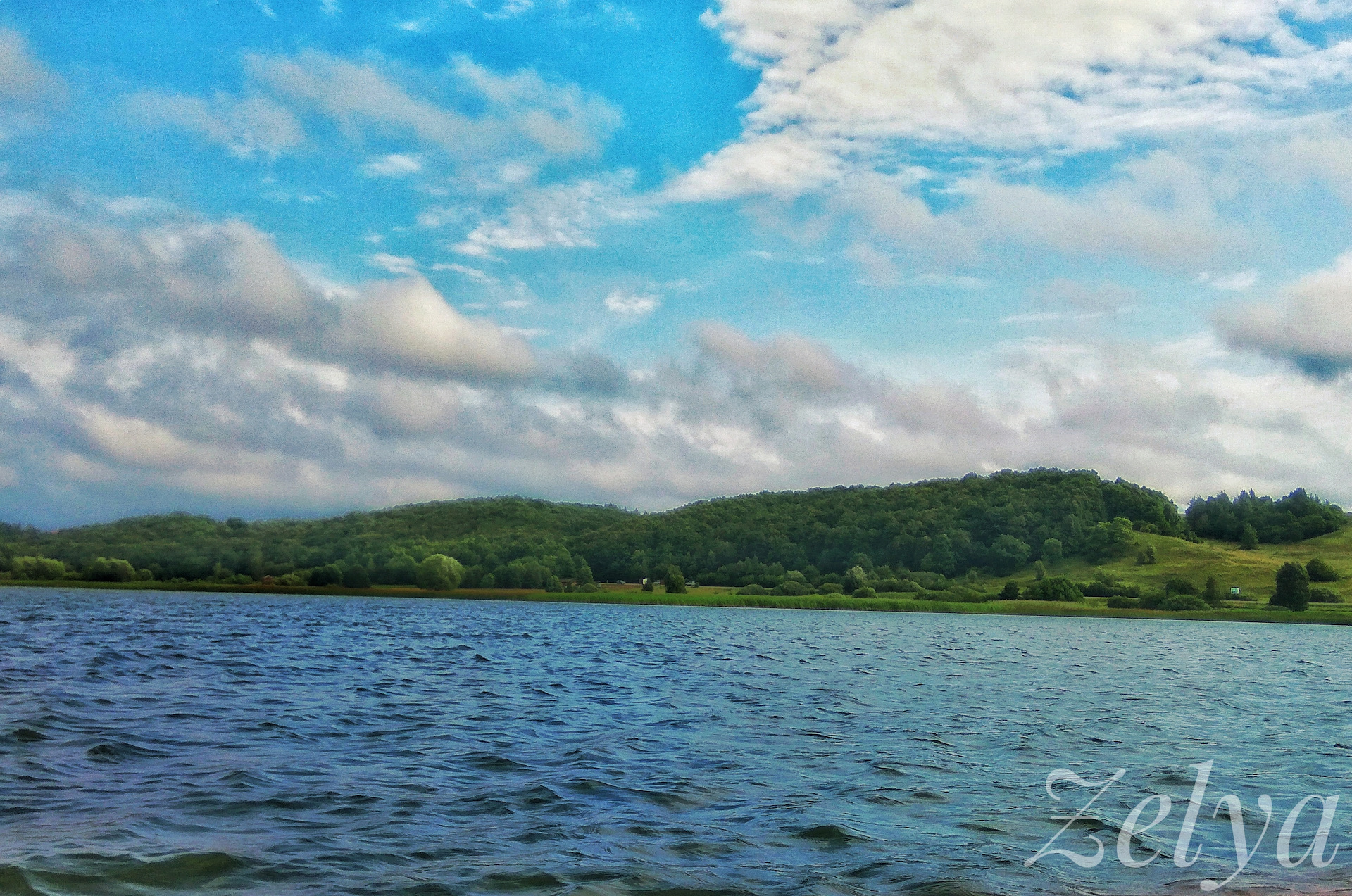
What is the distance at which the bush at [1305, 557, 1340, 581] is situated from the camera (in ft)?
582

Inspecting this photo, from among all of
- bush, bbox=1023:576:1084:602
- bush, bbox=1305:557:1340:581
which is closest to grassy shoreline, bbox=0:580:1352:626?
bush, bbox=1023:576:1084:602

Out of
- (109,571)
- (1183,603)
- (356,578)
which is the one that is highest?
(109,571)

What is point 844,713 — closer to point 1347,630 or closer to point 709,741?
point 709,741

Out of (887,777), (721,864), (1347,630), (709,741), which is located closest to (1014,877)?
(721,864)

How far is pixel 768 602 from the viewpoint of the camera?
548 ft

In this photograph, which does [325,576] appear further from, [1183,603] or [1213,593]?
[1213,593]

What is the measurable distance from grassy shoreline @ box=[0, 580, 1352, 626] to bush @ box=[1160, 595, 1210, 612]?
327 cm

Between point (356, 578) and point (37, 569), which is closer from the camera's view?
point (37, 569)

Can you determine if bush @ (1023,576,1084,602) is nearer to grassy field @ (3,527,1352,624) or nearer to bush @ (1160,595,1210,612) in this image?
grassy field @ (3,527,1352,624)

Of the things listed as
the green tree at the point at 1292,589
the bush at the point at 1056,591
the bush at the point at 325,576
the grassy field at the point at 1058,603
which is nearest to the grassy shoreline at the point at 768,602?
the grassy field at the point at 1058,603

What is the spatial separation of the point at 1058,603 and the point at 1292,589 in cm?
3576

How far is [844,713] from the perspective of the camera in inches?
1058

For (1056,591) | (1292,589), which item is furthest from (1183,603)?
(1056,591)

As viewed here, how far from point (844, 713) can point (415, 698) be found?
12.8 m
